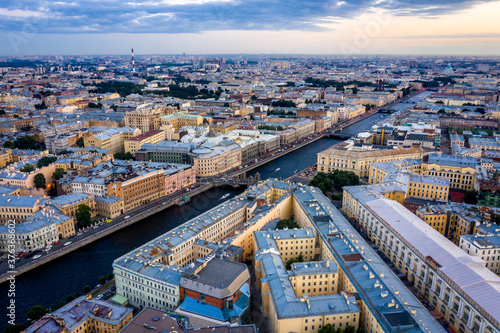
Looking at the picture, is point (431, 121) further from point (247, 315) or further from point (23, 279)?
point (23, 279)

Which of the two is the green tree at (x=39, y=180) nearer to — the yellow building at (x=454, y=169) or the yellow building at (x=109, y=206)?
the yellow building at (x=109, y=206)

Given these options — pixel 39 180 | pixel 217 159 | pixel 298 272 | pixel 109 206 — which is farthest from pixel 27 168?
pixel 298 272

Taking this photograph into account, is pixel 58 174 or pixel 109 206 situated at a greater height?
pixel 58 174

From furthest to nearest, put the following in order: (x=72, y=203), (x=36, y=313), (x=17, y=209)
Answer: (x=72, y=203), (x=17, y=209), (x=36, y=313)

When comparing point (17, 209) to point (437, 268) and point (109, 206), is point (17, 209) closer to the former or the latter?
point (109, 206)

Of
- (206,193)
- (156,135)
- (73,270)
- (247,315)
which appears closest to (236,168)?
(206,193)

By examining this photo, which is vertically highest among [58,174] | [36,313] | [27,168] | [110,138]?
[110,138]

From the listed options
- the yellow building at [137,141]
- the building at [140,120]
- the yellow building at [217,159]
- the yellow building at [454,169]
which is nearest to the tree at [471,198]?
the yellow building at [454,169]
